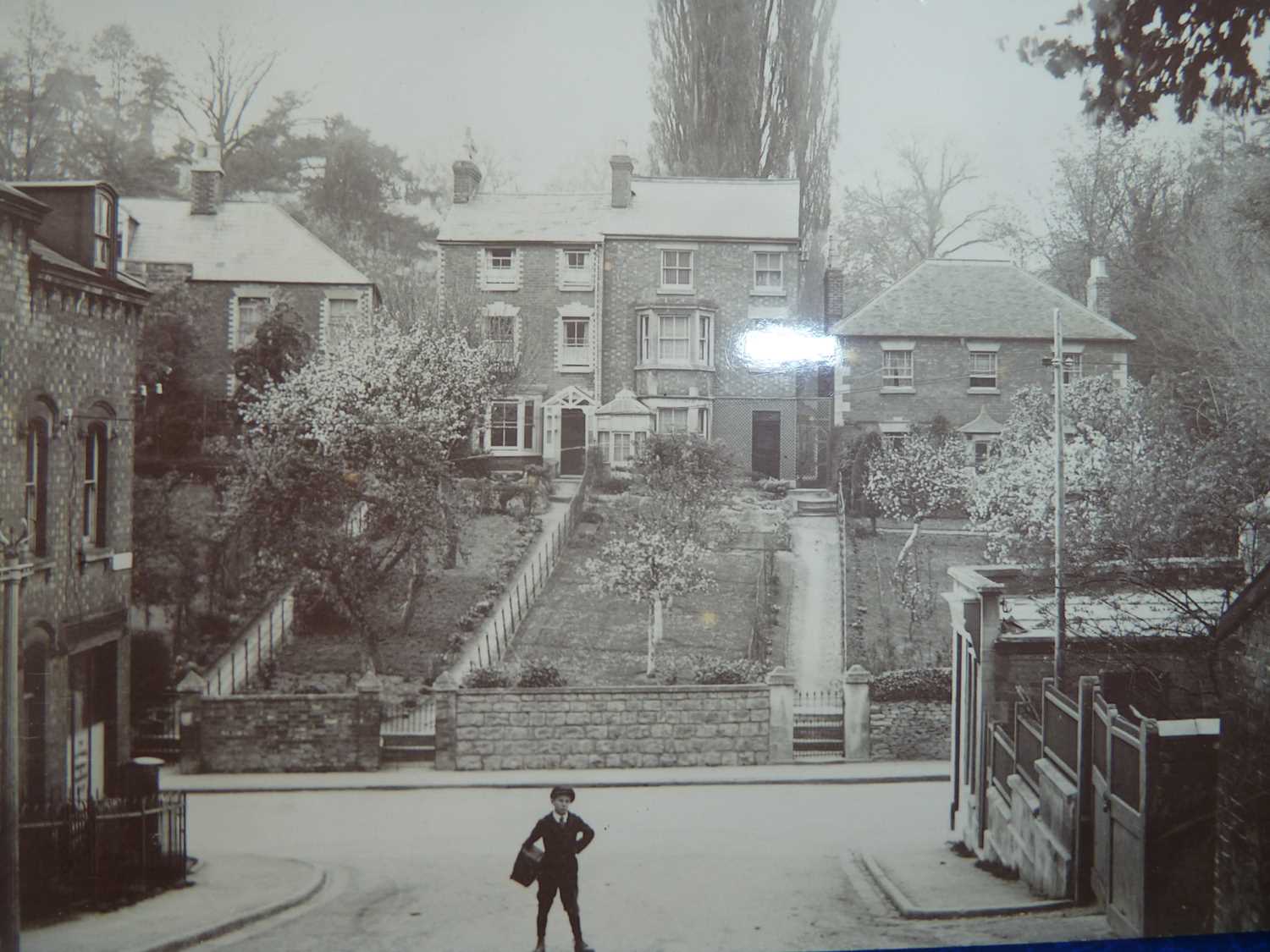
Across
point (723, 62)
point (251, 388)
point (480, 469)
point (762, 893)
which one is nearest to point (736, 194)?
point (723, 62)

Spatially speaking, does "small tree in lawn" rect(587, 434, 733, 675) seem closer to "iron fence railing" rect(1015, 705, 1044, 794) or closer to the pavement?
the pavement

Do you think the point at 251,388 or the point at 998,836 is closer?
the point at 251,388

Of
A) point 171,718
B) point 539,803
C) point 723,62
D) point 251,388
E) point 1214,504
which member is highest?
point 723,62

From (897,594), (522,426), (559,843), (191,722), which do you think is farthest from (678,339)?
(191,722)

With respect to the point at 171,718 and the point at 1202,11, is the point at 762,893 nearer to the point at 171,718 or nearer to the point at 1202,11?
the point at 171,718

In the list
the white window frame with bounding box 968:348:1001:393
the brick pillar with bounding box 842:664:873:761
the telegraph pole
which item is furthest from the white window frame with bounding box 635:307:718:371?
the telegraph pole
